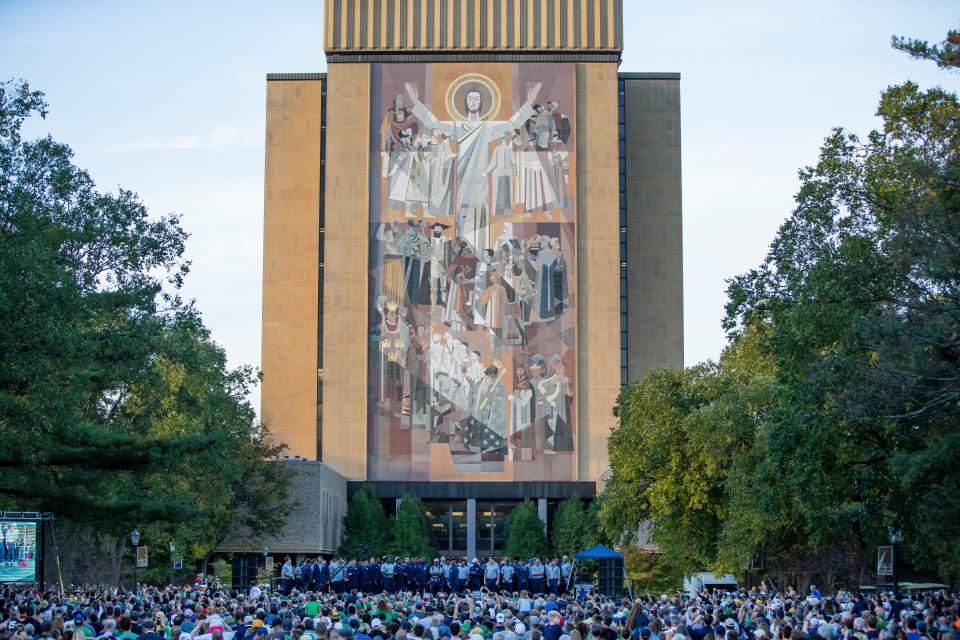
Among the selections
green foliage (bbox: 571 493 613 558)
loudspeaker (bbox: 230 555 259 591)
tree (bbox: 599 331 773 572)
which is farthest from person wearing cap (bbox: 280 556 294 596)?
green foliage (bbox: 571 493 613 558)

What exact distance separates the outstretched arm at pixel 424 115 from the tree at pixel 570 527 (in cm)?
2597

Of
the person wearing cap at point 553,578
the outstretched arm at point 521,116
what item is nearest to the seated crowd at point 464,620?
the person wearing cap at point 553,578

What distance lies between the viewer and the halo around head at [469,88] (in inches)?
3494

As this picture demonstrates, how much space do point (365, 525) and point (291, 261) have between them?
19.9 m

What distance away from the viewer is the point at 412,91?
8931 cm

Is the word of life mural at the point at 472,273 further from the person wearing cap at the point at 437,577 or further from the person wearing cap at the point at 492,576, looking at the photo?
the person wearing cap at the point at 492,576

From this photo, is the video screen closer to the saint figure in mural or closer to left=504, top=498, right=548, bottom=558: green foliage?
left=504, top=498, right=548, bottom=558: green foliage

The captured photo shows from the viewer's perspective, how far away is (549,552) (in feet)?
278

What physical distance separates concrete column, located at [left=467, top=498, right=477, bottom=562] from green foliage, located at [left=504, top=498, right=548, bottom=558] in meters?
3.92

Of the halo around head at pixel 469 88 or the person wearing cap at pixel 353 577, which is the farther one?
the halo around head at pixel 469 88

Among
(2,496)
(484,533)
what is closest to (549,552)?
(484,533)

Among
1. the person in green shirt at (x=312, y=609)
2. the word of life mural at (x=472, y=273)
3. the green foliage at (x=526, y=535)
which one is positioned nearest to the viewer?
the person in green shirt at (x=312, y=609)

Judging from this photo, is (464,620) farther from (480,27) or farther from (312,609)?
(480,27)

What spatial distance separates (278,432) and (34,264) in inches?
2426
